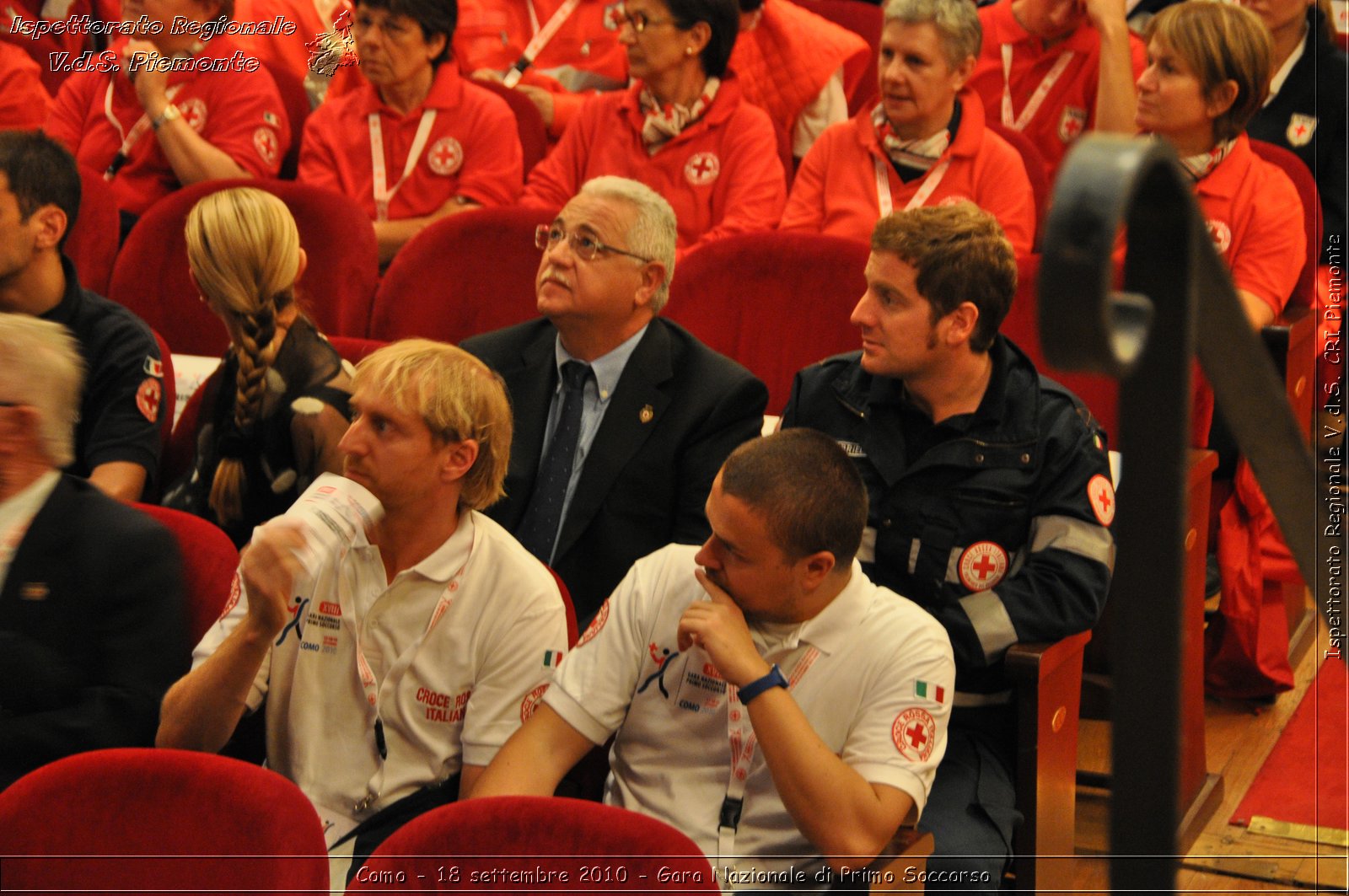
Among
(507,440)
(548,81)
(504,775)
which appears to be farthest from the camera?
(548,81)

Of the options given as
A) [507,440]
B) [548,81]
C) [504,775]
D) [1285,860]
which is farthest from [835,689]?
[548,81]

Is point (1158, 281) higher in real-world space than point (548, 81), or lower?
higher

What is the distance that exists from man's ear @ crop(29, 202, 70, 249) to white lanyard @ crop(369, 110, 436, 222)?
1196mm

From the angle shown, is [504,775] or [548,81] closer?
[504,775]

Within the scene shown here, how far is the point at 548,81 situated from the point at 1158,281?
4.12 meters

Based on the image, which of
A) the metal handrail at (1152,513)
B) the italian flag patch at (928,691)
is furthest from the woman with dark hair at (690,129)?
the metal handrail at (1152,513)

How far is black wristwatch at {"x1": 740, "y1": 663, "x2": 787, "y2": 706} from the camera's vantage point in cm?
173

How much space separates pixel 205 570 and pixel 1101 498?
1406 millimetres

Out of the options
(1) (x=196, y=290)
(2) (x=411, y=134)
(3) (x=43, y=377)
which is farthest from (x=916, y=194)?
(3) (x=43, y=377)

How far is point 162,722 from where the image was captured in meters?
1.83

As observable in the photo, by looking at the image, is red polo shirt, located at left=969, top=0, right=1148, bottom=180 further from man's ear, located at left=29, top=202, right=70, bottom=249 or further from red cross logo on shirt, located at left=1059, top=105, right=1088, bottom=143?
man's ear, located at left=29, top=202, right=70, bottom=249

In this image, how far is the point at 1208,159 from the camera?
10.5 ft

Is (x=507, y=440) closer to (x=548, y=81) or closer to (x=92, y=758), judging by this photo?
(x=92, y=758)

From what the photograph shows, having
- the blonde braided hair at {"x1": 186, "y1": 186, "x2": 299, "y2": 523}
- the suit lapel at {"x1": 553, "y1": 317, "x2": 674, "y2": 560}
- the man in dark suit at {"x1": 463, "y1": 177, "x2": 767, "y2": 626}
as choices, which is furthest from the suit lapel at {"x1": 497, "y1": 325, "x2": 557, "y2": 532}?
the blonde braided hair at {"x1": 186, "y1": 186, "x2": 299, "y2": 523}
